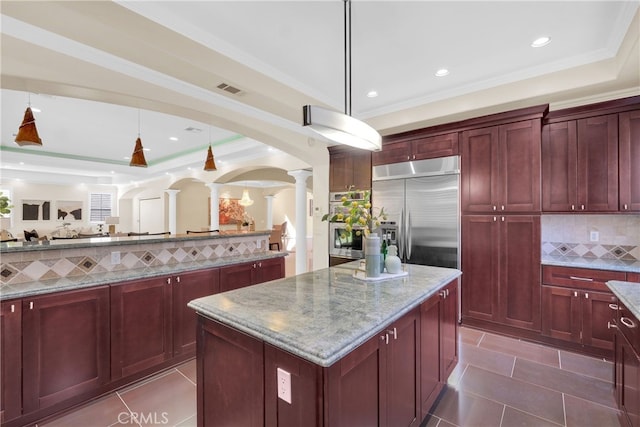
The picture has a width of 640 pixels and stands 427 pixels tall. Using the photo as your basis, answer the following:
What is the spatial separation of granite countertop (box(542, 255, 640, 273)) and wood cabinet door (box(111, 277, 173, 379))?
12.7 feet

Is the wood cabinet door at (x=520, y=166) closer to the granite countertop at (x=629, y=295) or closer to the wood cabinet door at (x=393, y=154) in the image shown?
the wood cabinet door at (x=393, y=154)

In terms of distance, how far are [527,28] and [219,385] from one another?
337cm

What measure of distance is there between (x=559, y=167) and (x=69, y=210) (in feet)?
43.6

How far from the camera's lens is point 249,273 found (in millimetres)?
3287

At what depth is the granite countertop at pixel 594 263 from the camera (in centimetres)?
266

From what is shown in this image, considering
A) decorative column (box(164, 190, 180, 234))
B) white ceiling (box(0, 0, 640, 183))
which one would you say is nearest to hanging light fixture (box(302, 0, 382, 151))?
white ceiling (box(0, 0, 640, 183))

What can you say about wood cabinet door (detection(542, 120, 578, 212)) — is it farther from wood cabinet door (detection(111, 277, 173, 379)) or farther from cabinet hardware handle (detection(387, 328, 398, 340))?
wood cabinet door (detection(111, 277, 173, 379))

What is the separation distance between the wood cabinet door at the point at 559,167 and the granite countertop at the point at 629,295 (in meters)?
1.40

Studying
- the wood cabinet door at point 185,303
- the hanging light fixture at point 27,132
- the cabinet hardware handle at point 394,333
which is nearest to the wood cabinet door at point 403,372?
the cabinet hardware handle at point 394,333

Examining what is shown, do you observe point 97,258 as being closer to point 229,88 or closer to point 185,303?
point 185,303

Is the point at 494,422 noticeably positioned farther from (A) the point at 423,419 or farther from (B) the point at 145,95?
(B) the point at 145,95

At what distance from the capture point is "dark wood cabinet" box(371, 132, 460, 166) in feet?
11.8

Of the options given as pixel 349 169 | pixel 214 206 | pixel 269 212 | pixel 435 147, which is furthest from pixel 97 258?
pixel 269 212

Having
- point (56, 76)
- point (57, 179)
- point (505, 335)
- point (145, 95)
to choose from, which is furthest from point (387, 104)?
point (57, 179)
